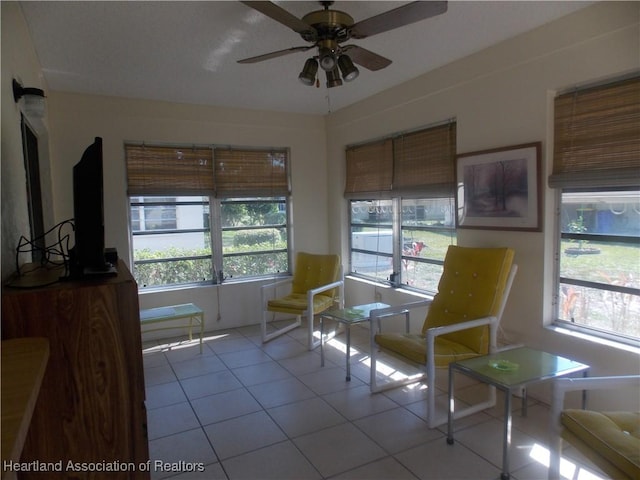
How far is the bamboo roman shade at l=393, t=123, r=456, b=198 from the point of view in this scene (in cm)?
359

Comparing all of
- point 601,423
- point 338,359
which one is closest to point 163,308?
point 338,359

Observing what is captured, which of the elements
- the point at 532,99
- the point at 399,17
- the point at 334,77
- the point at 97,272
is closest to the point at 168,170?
the point at 334,77

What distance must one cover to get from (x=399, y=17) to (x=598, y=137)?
1.49 metres

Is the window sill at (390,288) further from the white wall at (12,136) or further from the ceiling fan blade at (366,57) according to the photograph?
the white wall at (12,136)

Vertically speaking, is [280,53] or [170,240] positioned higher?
[280,53]

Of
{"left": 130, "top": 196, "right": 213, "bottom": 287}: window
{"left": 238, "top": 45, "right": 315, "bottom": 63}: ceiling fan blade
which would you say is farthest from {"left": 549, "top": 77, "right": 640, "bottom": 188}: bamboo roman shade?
{"left": 130, "top": 196, "right": 213, "bottom": 287}: window

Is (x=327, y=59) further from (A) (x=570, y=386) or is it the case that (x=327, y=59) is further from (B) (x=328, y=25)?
(A) (x=570, y=386)

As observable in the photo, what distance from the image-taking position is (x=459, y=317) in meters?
3.04

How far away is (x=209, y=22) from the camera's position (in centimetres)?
256

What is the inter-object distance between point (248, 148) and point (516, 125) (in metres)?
3.00

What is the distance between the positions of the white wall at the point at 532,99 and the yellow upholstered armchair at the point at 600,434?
2.63 feet

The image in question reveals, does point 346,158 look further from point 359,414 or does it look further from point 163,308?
point 359,414

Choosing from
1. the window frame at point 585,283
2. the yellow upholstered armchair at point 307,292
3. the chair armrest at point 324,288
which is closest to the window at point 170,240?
the yellow upholstered armchair at point 307,292

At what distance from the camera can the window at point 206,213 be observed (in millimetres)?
4453
